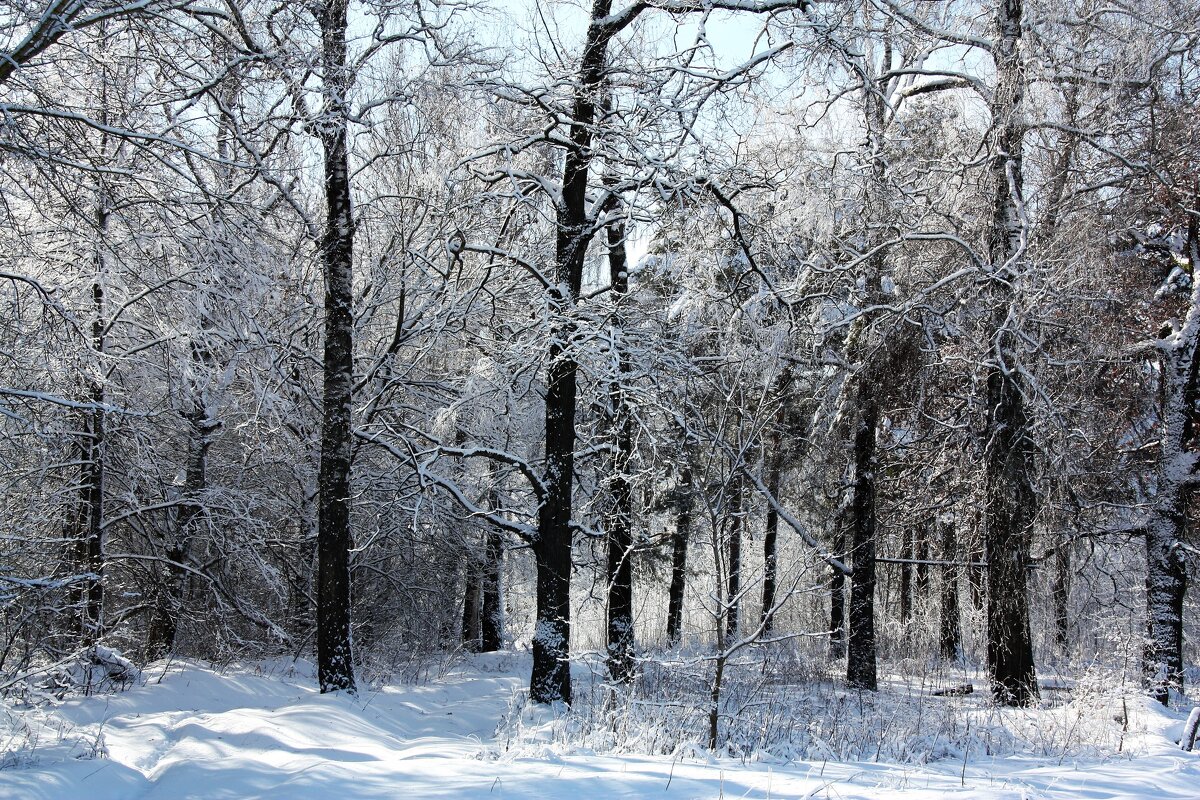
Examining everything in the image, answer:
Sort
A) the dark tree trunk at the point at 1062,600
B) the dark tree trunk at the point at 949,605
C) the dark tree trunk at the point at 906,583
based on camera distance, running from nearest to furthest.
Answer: the dark tree trunk at the point at 1062,600
the dark tree trunk at the point at 949,605
the dark tree trunk at the point at 906,583

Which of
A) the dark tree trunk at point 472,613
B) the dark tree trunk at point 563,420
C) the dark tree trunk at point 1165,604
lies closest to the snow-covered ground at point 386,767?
the dark tree trunk at point 563,420

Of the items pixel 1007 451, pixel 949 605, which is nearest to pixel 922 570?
pixel 949 605

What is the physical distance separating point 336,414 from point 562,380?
2.74 m

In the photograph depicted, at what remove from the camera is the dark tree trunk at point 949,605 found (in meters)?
17.3

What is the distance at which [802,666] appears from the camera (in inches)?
615

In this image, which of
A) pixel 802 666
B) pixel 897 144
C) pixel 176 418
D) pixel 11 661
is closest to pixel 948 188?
pixel 897 144

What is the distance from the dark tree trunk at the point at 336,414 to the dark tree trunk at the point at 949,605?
1284 cm

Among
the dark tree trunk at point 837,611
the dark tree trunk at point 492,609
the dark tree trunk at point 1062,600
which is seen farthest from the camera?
the dark tree trunk at point 492,609

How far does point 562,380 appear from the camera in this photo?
9773 millimetres

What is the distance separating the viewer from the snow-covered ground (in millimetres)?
4902

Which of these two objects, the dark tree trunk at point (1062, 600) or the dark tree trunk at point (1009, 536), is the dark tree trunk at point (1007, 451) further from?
the dark tree trunk at point (1062, 600)

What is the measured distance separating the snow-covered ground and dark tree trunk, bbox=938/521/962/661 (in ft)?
28.8

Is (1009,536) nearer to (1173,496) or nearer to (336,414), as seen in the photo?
(1173,496)

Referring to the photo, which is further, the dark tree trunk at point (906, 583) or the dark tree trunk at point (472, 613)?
the dark tree trunk at point (906, 583)
